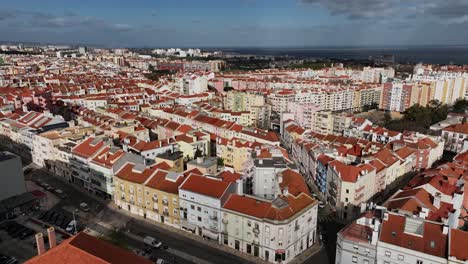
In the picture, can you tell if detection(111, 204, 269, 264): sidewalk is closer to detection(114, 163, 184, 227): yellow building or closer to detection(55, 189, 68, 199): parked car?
detection(114, 163, 184, 227): yellow building

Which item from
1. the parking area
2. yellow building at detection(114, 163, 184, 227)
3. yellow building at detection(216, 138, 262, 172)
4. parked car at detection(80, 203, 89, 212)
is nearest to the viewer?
the parking area

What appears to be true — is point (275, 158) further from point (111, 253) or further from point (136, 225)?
point (111, 253)

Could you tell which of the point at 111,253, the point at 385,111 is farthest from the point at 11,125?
the point at 385,111

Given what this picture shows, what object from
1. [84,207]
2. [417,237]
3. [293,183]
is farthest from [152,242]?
[417,237]

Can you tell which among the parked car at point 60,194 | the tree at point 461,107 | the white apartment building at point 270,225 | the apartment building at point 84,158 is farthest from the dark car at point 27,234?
the tree at point 461,107

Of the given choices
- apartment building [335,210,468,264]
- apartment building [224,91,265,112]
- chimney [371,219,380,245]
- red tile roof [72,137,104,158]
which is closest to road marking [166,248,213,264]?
apartment building [335,210,468,264]
